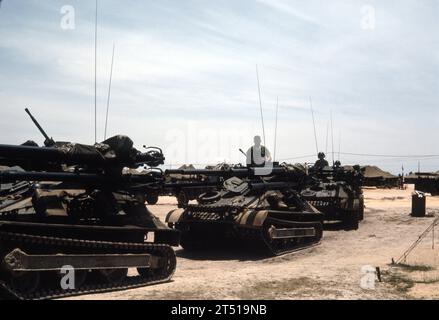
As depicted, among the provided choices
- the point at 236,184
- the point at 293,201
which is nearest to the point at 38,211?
the point at 236,184

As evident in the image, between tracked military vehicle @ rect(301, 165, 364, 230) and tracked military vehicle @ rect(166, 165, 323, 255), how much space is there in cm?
306

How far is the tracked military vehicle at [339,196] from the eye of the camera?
1842 centimetres

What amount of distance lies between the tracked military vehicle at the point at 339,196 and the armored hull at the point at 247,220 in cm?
349

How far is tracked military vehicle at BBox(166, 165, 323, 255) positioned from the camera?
42.3 feet

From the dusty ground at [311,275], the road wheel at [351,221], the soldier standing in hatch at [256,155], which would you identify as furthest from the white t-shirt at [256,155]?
the road wheel at [351,221]

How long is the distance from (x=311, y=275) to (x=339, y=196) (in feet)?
29.8

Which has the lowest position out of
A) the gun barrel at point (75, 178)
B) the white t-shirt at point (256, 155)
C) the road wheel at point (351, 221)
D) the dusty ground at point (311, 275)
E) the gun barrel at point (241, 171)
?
the dusty ground at point (311, 275)

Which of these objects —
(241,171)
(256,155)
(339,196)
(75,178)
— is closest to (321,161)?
(339,196)

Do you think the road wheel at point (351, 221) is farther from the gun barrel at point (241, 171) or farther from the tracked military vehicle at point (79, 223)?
the tracked military vehicle at point (79, 223)

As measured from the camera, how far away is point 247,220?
1244 cm

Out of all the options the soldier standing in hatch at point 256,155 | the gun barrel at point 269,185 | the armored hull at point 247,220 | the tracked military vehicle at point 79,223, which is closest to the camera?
the tracked military vehicle at point 79,223

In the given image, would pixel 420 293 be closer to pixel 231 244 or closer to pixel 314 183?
pixel 231 244

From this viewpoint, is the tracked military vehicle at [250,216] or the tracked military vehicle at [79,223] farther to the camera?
the tracked military vehicle at [250,216]

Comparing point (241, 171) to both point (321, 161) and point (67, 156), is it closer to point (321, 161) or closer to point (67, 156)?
point (67, 156)
